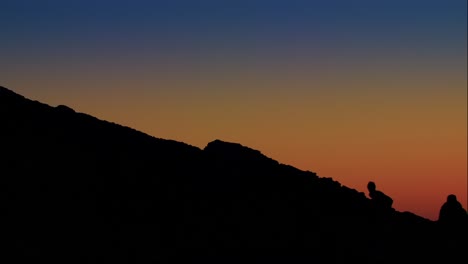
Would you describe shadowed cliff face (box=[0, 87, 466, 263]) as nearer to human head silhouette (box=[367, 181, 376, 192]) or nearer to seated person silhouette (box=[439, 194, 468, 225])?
seated person silhouette (box=[439, 194, 468, 225])

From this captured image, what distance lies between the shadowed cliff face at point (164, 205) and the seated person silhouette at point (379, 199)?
1064 mm

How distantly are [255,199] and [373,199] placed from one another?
1536 cm

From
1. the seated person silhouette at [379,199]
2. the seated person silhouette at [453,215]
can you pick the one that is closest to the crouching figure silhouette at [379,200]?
the seated person silhouette at [379,199]

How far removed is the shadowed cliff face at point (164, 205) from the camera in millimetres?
37312

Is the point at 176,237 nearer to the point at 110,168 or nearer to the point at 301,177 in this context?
the point at 110,168

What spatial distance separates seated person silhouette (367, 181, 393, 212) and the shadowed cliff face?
1.06 meters

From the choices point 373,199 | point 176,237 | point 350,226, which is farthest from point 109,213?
point 373,199

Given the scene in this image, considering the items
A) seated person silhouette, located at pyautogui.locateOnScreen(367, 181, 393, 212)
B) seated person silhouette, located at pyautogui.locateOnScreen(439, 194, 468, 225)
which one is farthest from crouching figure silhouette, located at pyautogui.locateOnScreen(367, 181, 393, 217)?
seated person silhouette, located at pyautogui.locateOnScreen(439, 194, 468, 225)

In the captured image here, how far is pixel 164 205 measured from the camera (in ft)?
141

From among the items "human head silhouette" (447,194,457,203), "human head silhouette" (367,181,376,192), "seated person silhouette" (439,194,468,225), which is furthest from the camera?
"human head silhouette" (367,181,376,192)

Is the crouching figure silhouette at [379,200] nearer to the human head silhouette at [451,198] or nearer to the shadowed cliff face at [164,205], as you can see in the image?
the shadowed cliff face at [164,205]

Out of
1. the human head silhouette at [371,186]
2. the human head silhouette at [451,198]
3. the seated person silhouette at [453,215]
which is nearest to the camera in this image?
the human head silhouette at [451,198]

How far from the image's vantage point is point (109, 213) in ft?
131

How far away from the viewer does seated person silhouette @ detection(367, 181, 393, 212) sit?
189 ft
